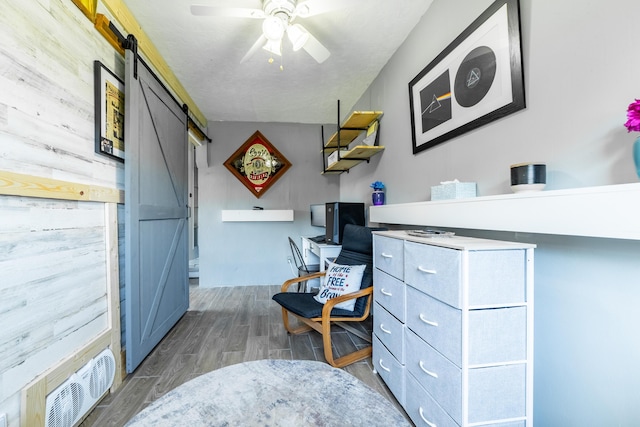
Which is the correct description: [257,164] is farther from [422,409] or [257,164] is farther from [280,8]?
[422,409]

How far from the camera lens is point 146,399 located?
1728mm

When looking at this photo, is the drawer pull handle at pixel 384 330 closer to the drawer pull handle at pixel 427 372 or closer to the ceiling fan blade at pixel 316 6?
the drawer pull handle at pixel 427 372

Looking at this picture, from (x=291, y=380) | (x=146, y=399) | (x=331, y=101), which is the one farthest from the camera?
(x=331, y=101)

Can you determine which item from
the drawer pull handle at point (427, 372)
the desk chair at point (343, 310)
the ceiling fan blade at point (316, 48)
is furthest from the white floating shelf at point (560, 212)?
the ceiling fan blade at point (316, 48)

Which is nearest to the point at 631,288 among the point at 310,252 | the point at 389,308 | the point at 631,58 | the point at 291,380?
the point at 631,58

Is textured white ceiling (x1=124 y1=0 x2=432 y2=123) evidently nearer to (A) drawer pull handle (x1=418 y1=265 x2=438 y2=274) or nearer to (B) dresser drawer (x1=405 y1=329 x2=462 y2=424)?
(A) drawer pull handle (x1=418 y1=265 x2=438 y2=274)

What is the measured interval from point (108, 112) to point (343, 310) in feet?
7.25

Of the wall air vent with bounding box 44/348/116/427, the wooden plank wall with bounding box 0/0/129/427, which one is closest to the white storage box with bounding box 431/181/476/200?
the wooden plank wall with bounding box 0/0/129/427

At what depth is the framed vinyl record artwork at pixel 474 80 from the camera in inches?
50.8

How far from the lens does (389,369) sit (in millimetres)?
1751

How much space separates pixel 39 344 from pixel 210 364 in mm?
1124

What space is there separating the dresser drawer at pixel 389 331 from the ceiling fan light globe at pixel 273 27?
2.03 metres

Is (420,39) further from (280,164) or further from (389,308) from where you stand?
(280,164)

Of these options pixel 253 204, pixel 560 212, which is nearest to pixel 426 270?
pixel 560 212
